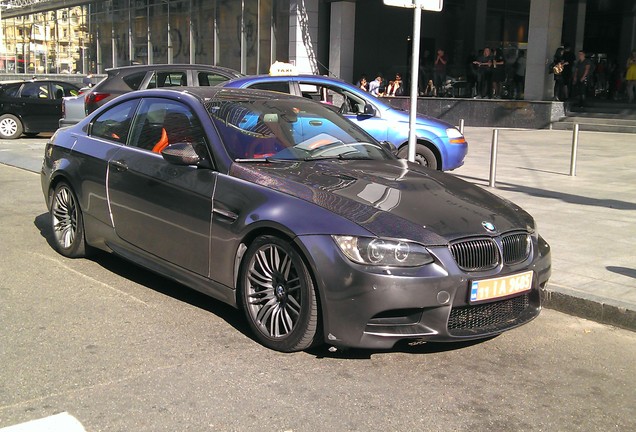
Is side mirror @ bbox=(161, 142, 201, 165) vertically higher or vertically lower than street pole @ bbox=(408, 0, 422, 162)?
lower

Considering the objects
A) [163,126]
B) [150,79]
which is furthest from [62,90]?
[163,126]

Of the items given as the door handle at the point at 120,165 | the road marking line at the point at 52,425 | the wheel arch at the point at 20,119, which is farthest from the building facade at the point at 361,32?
the road marking line at the point at 52,425

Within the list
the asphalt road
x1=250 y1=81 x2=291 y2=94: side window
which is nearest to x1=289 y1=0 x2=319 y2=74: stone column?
x1=250 y1=81 x2=291 y2=94: side window

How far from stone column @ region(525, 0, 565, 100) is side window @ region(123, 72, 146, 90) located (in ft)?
43.1

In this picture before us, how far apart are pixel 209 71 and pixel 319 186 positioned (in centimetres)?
889

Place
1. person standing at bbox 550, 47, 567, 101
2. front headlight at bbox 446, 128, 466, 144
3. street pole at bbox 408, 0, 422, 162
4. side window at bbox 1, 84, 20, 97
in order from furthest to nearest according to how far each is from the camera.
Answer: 1. person standing at bbox 550, 47, 567, 101
2. side window at bbox 1, 84, 20, 97
3. front headlight at bbox 446, 128, 466, 144
4. street pole at bbox 408, 0, 422, 162

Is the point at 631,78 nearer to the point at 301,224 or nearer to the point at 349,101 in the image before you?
the point at 349,101

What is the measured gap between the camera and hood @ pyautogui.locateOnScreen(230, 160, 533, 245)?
13.1 feet

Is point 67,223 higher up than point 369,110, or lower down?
lower down

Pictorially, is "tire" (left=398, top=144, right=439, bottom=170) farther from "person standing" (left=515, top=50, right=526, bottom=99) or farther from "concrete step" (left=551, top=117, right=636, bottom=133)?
"person standing" (left=515, top=50, right=526, bottom=99)

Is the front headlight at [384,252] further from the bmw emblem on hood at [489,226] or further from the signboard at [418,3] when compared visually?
the signboard at [418,3]

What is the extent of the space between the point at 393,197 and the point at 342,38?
22.4 meters

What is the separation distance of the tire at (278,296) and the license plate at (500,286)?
0.97m

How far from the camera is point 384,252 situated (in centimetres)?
A: 387
